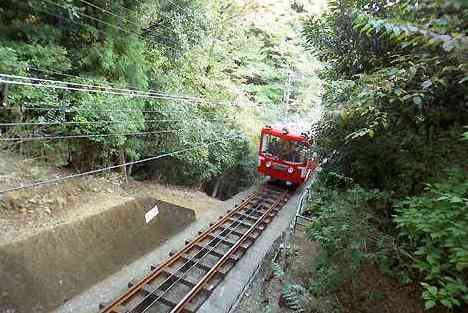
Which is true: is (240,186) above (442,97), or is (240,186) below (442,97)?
below

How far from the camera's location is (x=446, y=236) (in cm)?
253

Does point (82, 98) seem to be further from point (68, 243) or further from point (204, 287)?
point (204, 287)

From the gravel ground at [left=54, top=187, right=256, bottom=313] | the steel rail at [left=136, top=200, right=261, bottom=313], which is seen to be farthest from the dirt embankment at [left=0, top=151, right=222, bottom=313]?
the steel rail at [left=136, top=200, right=261, bottom=313]

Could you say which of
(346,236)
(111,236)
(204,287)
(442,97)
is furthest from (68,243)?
(442,97)

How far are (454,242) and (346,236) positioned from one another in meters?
1.74

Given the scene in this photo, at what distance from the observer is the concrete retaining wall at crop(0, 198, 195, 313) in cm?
539

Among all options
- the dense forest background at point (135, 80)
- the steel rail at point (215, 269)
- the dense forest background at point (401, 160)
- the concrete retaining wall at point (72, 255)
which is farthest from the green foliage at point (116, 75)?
the dense forest background at point (401, 160)

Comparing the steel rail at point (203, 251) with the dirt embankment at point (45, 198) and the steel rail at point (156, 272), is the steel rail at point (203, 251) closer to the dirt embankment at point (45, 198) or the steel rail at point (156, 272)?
the steel rail at point (156, 272)

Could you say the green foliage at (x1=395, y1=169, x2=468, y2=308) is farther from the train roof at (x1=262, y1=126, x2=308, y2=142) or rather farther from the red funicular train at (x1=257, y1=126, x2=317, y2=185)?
the red funicular train at (x1=257, y1=126, x2=317, y2=185)

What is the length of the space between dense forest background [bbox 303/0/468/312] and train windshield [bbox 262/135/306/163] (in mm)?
7708

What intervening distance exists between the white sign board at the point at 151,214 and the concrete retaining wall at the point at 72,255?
0.11 m

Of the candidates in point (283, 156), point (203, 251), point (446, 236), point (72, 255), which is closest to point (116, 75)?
point (72, 255)

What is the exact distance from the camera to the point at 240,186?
17.4m

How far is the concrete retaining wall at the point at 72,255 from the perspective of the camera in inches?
212
